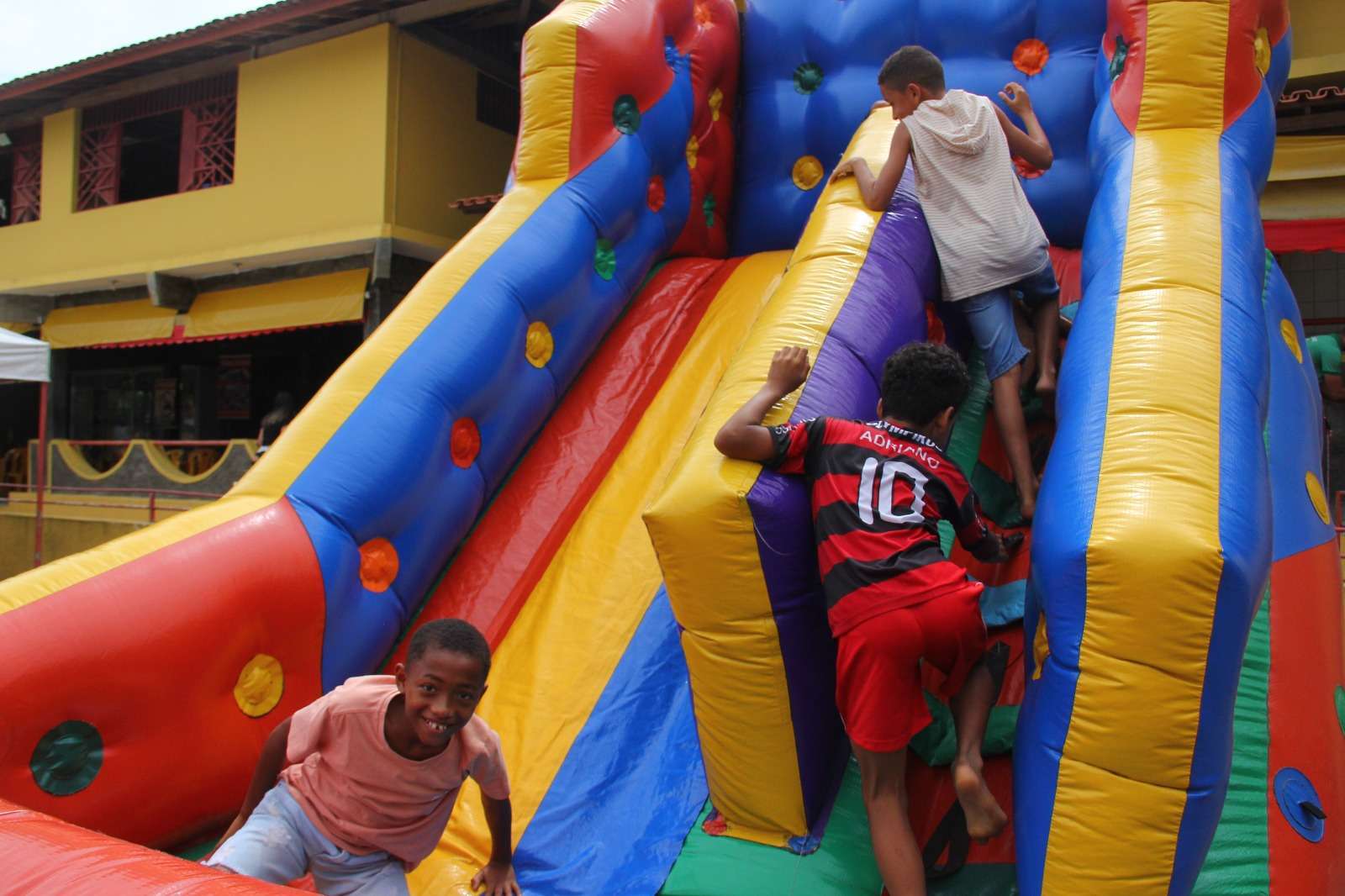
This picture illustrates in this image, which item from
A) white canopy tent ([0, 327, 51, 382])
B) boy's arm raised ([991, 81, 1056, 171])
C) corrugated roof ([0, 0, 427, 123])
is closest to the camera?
boy's arm raised ([991, 81, 1056, 171])

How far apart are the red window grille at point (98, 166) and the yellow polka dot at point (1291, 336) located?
11419 mm

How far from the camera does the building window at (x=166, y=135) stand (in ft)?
34.3

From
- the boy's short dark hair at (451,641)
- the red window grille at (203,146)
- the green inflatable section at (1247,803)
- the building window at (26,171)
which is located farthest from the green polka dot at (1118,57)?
the building window at (26,171)

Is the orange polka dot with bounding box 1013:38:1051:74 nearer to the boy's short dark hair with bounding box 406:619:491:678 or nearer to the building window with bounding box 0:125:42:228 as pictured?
the boy's short dark hair with bounding box 406:619:491:678

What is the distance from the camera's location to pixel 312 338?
438 inches

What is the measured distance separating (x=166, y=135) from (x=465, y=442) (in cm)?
1093

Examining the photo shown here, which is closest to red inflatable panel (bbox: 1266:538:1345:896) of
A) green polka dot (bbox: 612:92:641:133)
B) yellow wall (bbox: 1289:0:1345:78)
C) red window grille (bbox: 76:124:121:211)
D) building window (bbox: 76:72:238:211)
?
green polka dot (bbox: 612:92:641:133)

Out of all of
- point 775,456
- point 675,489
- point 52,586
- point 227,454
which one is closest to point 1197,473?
point 775,456

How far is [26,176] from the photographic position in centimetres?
1205

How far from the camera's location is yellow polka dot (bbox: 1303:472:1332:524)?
2.82m

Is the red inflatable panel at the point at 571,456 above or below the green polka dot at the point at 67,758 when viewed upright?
above

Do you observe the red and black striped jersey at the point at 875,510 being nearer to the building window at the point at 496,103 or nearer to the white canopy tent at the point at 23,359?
the white canopy tent at the point at 23,359

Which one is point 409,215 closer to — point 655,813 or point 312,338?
point 312,338

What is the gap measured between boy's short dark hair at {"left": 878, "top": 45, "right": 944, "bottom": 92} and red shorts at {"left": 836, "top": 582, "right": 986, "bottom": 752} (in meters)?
1.60
